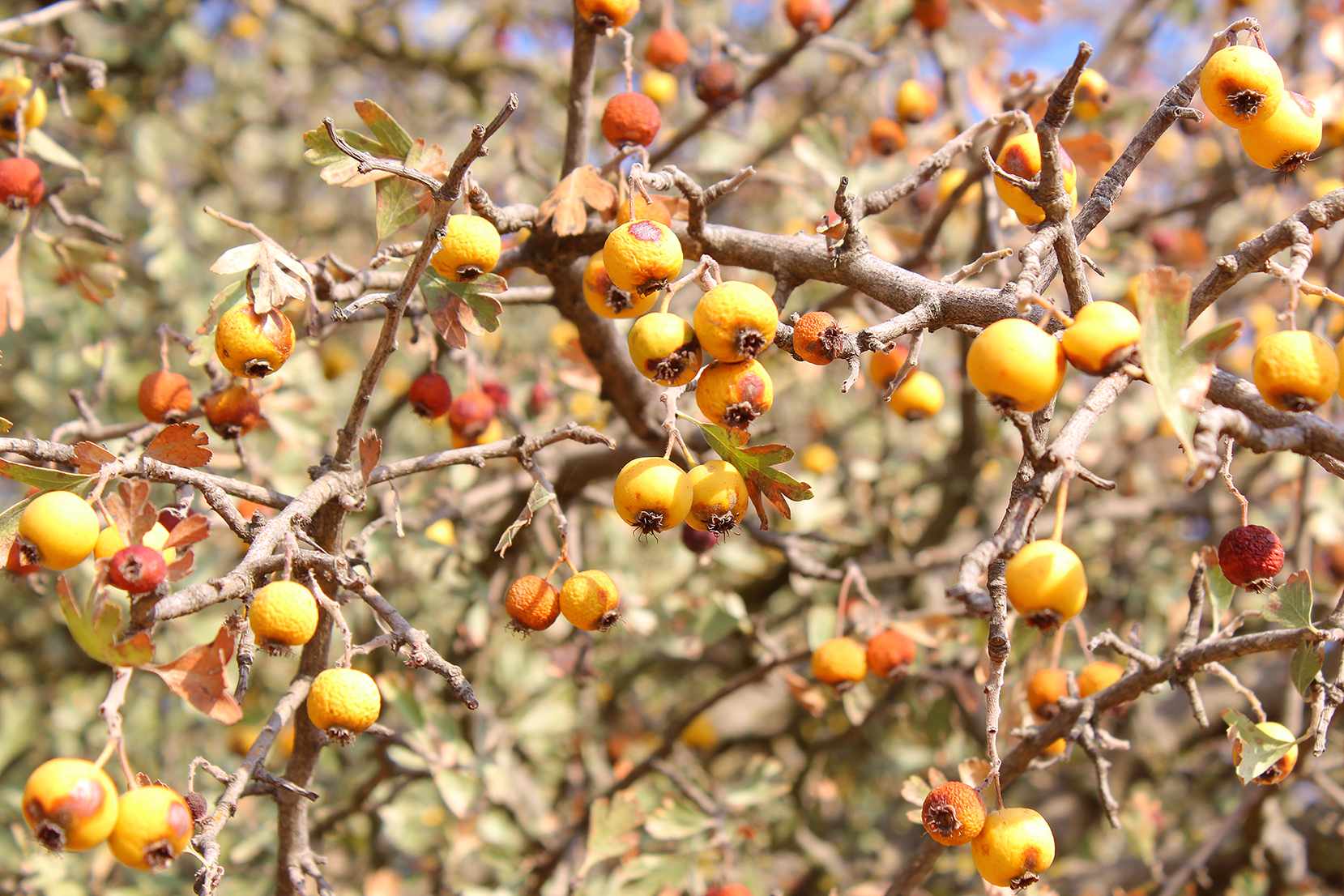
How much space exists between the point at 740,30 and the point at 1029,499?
5.71 meters

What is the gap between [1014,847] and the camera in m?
1.82

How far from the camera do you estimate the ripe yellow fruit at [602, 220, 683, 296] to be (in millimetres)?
1775

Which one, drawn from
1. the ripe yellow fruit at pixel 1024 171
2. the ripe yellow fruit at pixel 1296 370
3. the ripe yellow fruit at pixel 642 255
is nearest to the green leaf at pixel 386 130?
the ripe yellow fruit at pixel 642 255

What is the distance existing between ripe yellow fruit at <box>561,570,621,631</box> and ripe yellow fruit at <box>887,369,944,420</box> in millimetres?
1429

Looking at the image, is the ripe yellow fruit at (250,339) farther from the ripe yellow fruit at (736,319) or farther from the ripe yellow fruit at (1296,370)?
the ripe yellow fruit at (1296,370)

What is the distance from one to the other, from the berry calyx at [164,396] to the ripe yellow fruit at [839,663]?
174 centimetres

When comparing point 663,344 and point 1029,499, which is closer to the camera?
point 1029,499

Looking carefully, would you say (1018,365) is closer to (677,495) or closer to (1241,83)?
(677,495)

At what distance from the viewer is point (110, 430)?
2588mm

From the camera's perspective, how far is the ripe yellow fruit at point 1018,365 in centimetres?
143

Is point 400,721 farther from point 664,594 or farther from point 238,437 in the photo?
point 238,437

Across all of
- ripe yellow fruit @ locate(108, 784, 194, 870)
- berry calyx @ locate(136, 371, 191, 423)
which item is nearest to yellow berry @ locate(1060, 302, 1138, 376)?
ripe yellow fruit @ locate(108, 784, 194, 870)

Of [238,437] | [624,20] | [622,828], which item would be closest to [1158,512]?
[622,828]

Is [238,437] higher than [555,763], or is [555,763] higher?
[238,437]
